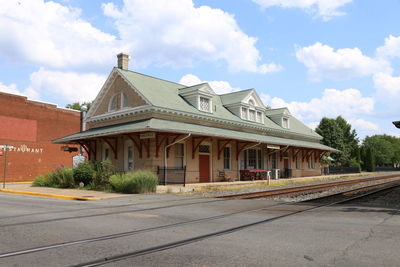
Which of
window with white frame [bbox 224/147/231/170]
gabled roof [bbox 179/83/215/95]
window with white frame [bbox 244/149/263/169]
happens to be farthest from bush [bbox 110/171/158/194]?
window with white frame [bbox 244/149/263/169]

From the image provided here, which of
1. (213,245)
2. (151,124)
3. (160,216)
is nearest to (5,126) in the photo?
(151,124)

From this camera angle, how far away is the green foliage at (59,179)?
1930cm

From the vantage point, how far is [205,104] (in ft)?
84.3

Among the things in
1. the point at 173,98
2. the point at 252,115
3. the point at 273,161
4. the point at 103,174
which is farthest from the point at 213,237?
the point at 273,161

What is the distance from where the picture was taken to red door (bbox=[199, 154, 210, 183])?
916 inches

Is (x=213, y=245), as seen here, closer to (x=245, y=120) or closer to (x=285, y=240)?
(x=285, y=240)

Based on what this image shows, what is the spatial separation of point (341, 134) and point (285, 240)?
61708mm

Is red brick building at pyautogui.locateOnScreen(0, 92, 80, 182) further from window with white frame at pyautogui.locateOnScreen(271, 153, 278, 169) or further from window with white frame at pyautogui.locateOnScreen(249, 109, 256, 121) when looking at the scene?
window with white frame at pyautogui.locateOnScreen(271, 153, 278, 169)

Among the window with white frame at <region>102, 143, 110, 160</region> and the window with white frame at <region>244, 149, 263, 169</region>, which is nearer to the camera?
the window with white frame at <region>102, 143, 110, 160</region>

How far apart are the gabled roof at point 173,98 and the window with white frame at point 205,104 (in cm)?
51

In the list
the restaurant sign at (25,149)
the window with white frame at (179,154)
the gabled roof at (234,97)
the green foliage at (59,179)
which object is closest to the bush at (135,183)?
the green foliage at (59,179)

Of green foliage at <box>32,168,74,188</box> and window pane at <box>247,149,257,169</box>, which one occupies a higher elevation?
window pane at <box>247,149,257,169</box>

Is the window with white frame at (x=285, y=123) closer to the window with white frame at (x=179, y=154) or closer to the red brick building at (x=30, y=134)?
the window with white frame at (x=179, y=154)

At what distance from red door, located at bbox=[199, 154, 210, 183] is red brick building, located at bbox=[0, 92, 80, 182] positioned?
1201 centimetres
